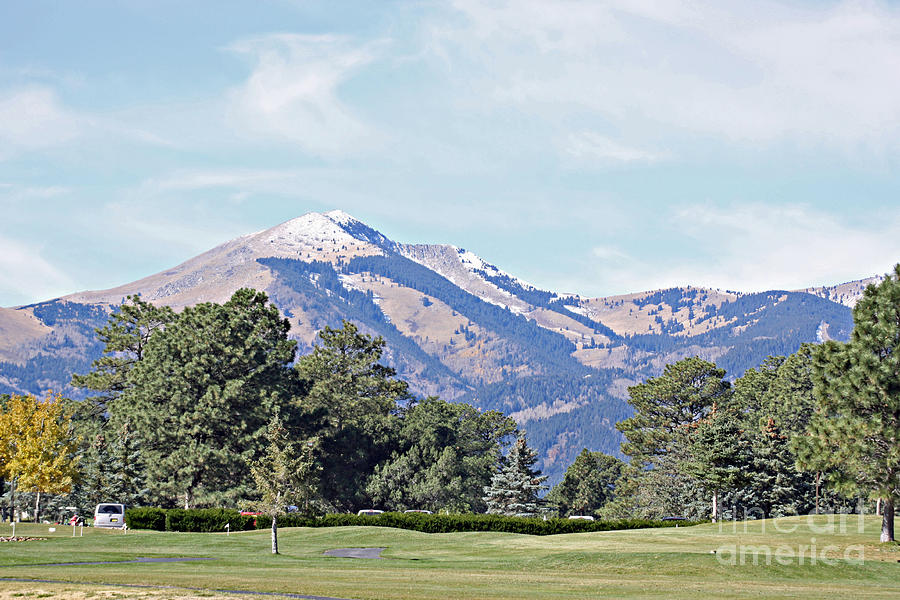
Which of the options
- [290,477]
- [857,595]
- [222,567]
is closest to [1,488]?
[290,477]

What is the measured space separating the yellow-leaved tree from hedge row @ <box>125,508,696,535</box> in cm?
541

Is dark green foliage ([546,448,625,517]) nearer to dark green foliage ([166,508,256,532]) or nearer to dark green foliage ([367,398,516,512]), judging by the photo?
dark green foliage ([367,398,516,512])

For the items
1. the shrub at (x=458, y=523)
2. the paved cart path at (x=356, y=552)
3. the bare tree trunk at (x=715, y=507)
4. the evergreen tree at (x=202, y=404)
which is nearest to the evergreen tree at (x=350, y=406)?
the evergreen tree at (x=202, y=404)

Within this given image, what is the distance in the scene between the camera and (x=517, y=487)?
303ft

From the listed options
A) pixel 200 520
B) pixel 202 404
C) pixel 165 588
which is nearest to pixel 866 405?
pixel 165 588

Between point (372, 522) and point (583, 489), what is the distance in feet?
249

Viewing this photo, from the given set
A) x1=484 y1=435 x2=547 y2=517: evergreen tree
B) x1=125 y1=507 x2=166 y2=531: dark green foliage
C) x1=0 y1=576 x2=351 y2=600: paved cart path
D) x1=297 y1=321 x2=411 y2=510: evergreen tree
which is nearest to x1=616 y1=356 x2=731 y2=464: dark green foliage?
x1=484 y1=435 x2=547 y2=517: evergreen tree

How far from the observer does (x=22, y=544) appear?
4322 cm

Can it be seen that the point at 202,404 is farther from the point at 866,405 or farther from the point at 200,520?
the point at 866,405

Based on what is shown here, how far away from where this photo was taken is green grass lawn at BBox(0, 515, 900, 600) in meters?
26.8

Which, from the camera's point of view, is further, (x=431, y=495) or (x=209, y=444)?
(x=431, y=495)

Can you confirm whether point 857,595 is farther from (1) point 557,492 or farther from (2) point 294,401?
(1) point 557,492

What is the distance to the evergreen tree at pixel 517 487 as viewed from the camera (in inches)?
3588

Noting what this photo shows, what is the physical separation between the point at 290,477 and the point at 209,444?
32.7 meters
